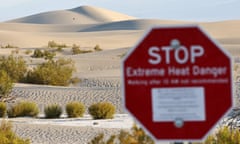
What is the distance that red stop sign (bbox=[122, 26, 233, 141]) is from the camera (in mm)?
4941

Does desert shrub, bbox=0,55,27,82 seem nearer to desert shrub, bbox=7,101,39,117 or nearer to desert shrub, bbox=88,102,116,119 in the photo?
desert shrub, bbox=7,101,39,117

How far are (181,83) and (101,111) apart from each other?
20.6 m

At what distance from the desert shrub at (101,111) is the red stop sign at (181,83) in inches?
800

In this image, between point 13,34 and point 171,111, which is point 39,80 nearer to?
point 171,111

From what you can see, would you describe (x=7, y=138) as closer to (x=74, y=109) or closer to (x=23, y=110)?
(x=74, y=109)

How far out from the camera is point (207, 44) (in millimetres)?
5031

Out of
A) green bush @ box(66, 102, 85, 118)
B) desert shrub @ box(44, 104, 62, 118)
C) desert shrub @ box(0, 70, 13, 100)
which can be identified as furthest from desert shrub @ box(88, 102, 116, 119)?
desert shrub @ box(0, 70, 13, 100)

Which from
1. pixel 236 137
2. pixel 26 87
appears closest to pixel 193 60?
pixel 236 137

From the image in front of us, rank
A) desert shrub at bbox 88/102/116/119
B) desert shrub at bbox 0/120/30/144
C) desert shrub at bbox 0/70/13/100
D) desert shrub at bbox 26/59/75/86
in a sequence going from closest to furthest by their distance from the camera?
desert shrub at bbox 0/120/30/144 → desert shrub at bbox 88/102/116/119 → desert shrub at bbox 0/70/13/100 → desert shrub at bbox 26/59/75/86

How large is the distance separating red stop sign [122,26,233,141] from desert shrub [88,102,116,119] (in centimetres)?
2032

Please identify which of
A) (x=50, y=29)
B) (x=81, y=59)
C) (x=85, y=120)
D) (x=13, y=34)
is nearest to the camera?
(x=85, y=120)

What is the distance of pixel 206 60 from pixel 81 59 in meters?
52.0

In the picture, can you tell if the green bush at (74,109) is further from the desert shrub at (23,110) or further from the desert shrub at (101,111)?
the desert shrub at (23,110)

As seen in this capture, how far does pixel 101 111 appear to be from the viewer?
25469 mm
